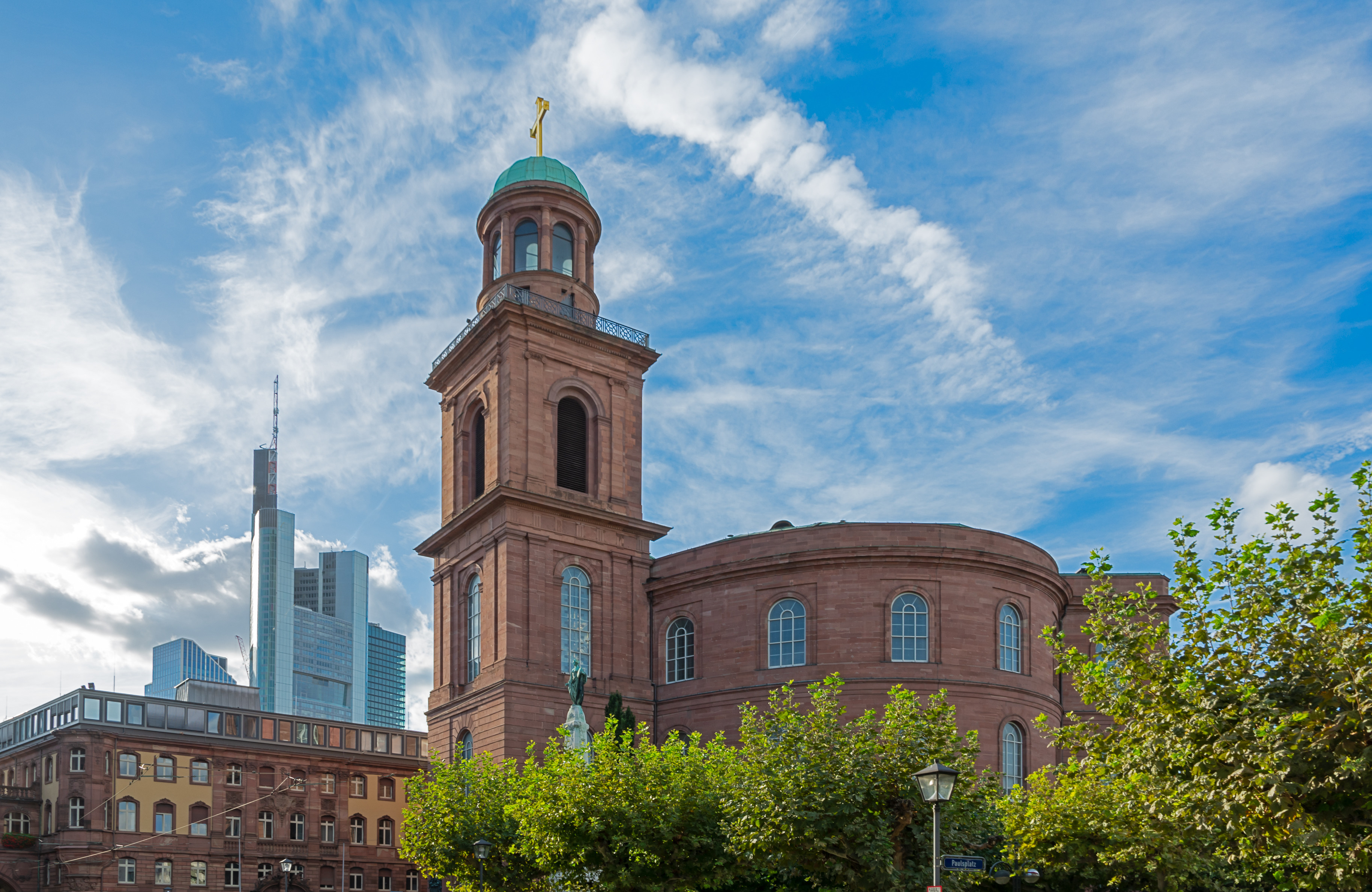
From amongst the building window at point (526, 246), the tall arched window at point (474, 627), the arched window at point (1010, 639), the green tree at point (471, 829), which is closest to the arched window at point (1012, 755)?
the arched window at point (1010, 639)

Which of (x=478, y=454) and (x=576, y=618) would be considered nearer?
(x=576, y=618)

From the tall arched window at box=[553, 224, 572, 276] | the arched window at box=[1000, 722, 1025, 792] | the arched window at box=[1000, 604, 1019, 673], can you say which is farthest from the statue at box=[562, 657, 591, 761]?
the tall arched window at box=[553, 224, 572, 276]

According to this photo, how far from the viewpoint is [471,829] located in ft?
121

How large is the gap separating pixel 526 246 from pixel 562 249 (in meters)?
1.64

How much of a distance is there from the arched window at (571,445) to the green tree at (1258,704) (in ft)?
116

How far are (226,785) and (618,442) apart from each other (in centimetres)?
3676

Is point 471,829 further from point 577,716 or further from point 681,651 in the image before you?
point 681,651

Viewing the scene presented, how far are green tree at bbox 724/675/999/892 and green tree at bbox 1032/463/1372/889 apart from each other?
285 inches

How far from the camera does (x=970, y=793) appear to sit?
2933cm

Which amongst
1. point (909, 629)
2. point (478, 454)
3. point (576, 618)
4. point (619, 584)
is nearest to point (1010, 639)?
point (909, 629)

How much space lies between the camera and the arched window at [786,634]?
163ft

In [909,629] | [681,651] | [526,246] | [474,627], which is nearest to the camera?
[909,629]

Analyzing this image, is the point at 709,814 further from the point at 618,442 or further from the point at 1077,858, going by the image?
the point at 618,442

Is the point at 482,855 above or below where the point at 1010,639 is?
below
